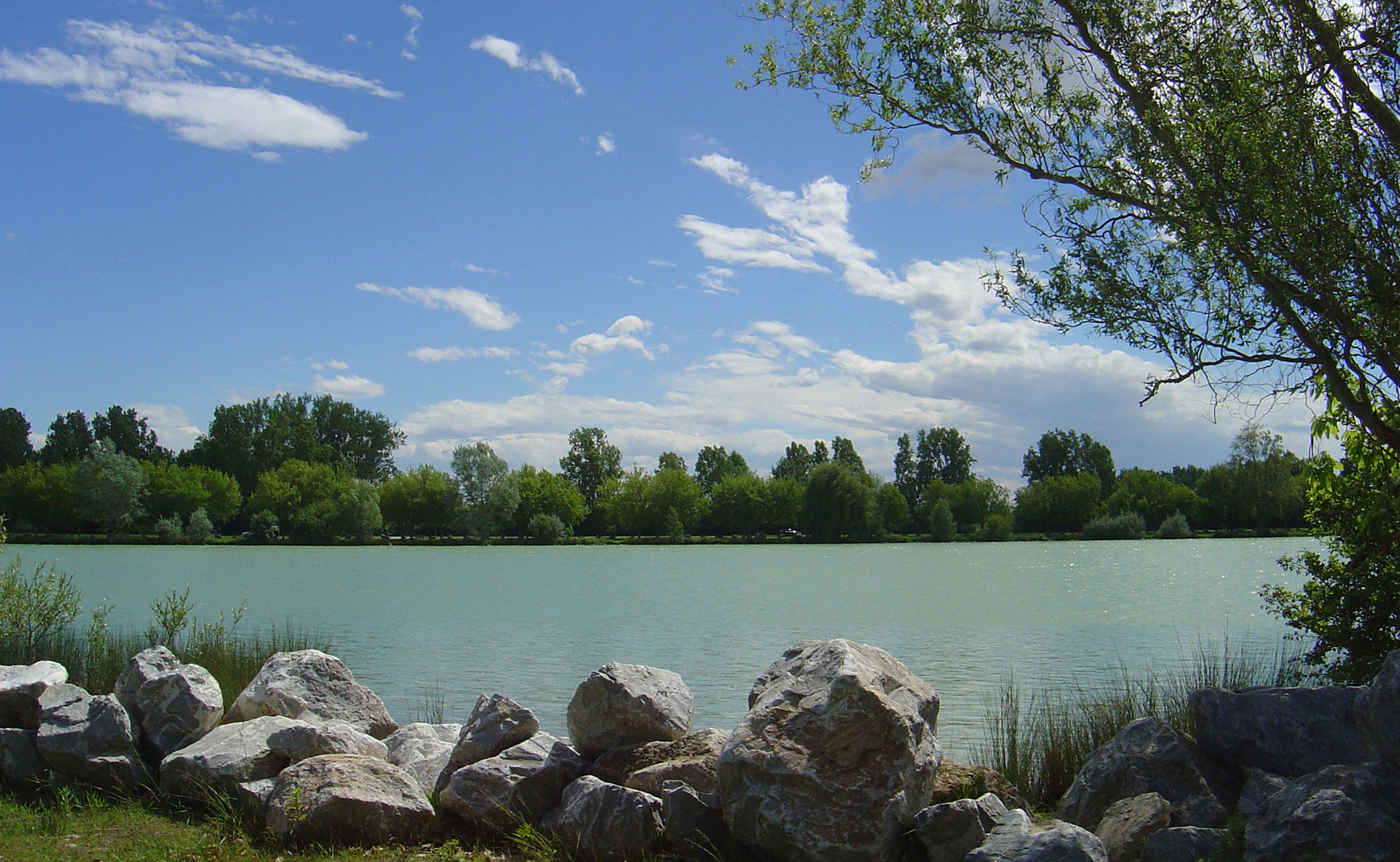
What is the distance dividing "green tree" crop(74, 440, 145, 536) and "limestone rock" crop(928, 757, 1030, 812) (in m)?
92.5

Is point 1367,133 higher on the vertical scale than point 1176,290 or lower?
higher

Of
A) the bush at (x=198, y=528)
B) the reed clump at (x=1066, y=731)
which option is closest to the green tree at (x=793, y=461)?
the bush at (x=198, y=528)

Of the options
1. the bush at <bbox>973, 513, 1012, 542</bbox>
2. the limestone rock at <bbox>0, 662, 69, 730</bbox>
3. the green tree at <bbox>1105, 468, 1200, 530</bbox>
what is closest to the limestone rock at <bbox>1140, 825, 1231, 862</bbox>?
the limestone rock at <bbox>0, 662, 69, 730</bbox>

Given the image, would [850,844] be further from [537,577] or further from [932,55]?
[537,577]

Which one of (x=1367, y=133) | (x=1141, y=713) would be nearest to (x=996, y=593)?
(x=1141, y=713)

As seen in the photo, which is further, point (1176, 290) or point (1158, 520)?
point (1158, 520)

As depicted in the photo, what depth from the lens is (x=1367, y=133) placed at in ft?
23.9

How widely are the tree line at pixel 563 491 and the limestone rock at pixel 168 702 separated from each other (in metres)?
78.6

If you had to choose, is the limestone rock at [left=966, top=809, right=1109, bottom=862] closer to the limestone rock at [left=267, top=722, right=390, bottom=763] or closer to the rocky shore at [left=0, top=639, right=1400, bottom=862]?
the rocky shore at [left=0, top=639, right=1400, bottom=862]

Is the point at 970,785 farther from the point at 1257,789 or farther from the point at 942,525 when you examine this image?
the point at 942,525

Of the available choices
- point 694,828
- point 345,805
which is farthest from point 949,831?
point 345,805

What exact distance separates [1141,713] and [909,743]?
15.4ft

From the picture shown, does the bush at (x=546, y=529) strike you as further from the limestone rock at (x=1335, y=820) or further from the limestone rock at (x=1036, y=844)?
the limestone rock at (x=1335, y=820)

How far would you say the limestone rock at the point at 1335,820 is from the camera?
15.0ft
